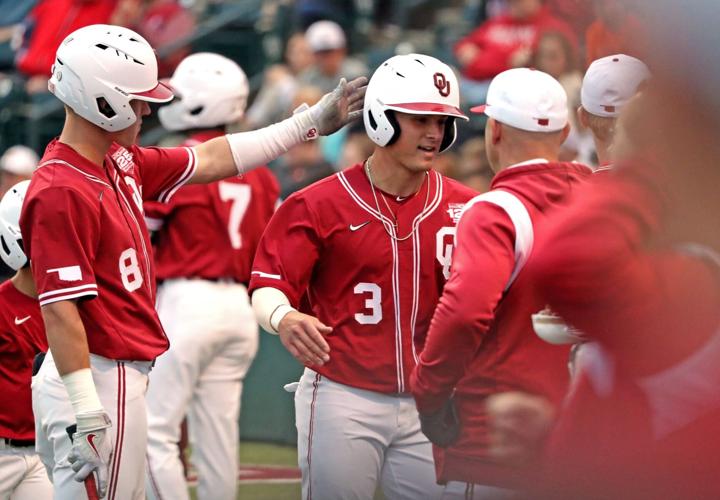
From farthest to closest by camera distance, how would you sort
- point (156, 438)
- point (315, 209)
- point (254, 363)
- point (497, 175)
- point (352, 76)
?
point (352, 76)
point (254, 363)
point (156, 438)
point (315, 209)
point (497, 175)

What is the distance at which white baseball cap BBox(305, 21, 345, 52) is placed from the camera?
490 inches

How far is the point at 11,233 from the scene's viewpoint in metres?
5.79

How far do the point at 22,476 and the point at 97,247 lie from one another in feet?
5.57

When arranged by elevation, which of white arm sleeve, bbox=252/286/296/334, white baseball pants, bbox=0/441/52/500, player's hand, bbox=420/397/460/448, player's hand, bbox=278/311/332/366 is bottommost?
white baseball pants, bbox=0/441/52/500

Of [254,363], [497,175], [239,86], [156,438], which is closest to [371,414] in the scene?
[497,175]

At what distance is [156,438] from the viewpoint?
7684mm

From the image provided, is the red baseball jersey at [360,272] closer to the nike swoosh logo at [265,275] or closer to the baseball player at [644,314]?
the nike swoosh logo at [265,275]

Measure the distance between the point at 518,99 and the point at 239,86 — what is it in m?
3.66

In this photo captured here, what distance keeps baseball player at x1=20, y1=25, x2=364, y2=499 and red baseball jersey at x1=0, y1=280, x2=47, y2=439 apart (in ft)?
2.71

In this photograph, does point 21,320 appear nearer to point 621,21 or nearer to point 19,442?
point 19,442

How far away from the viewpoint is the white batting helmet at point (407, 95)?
5230 millimetres

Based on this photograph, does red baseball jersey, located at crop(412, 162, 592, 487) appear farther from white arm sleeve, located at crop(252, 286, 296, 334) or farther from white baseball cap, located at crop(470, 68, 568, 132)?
white arm sleeve, located at crop(252, 286, 296, 334)

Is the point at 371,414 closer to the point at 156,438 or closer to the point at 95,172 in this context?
the point at 95,172

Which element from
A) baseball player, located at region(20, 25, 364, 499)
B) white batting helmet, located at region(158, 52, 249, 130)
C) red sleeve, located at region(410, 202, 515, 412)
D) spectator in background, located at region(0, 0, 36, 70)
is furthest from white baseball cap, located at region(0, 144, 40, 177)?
red sleeve, located at region(410, 202, 515, 412)
